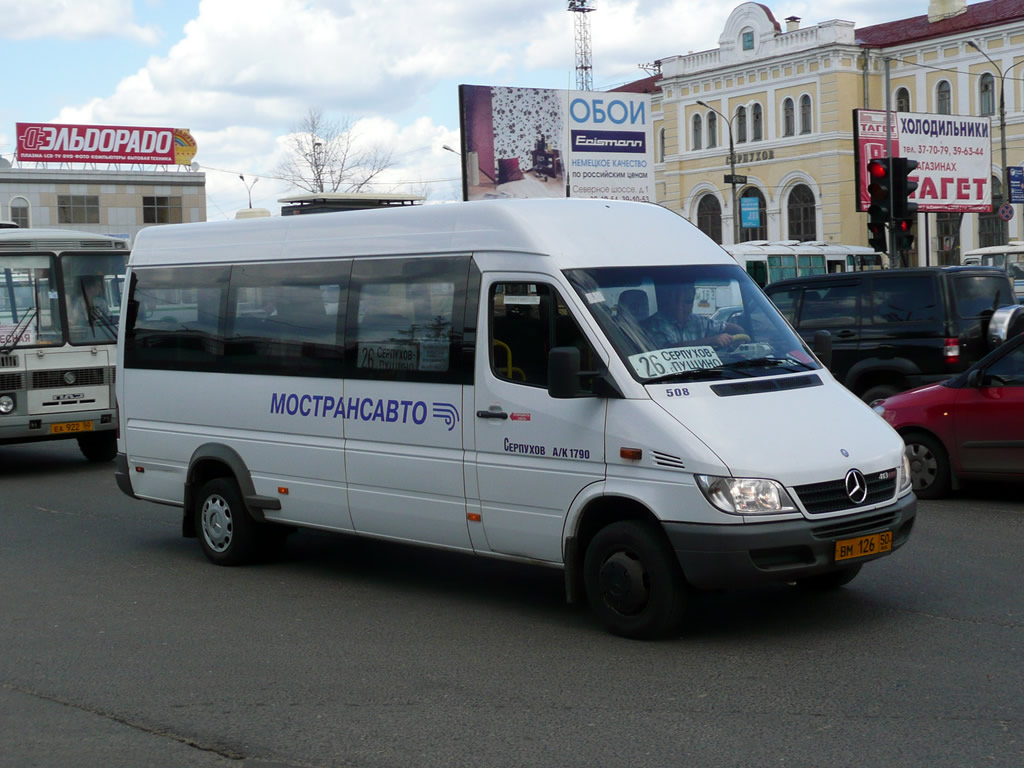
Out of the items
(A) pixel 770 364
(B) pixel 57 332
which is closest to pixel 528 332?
(A) pixel 770 364

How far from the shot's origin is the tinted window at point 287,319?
8.71 metres

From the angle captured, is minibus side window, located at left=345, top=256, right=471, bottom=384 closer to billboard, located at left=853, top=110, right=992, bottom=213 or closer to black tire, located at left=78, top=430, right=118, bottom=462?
black tire, located at left=78, top=430, right=118, bottom=462

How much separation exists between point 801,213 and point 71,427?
5500 centimetres

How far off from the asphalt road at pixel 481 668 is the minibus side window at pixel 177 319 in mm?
1533

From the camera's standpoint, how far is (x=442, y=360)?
7.92 m

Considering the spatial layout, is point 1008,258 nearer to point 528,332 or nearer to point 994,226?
point 994,226

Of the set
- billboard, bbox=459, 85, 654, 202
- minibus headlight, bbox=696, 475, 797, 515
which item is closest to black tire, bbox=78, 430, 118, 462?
minibus headlight, bbox=696, 475, 797, 515

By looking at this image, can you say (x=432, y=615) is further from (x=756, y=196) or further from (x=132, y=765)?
(x=756, y=196)

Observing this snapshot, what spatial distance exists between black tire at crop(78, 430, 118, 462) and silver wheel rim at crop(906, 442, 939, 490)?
9.85m

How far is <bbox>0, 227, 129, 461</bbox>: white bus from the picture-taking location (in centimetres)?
1535

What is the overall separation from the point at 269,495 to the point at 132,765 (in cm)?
382

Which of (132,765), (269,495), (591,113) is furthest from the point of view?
(591,113)

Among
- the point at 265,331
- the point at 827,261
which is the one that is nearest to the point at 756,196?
the point at 827,261

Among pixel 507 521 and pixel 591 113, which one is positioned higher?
pixel 591 113
